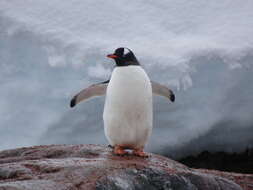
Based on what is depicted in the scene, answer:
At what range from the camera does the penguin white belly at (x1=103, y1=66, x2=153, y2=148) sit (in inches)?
147

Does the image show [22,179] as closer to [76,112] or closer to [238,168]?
[76,112]

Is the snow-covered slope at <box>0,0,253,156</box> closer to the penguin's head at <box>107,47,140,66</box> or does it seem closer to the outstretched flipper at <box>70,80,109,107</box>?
the outstretched flipper at <box>70,80,109,107</box>

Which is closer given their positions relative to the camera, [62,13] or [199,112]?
[199,112]

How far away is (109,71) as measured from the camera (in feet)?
21.0

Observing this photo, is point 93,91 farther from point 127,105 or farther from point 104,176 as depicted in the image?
point 104,176

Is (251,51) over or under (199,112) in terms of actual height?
over

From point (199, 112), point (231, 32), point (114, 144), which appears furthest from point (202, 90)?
point (114, 144)

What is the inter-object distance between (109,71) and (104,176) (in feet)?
11.6

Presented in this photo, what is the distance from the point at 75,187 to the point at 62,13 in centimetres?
549

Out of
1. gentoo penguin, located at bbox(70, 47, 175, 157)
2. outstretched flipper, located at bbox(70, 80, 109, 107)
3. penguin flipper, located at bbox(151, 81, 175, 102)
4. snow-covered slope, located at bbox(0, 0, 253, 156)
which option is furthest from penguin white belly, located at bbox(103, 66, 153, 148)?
snow-covered slope, located at bbox(0, 0, 253, 156)

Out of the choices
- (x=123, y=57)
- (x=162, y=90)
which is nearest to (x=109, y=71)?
(x=162, y=90)

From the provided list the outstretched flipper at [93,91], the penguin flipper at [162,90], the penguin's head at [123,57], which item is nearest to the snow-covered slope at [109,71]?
the penguin flipper at [162,90]

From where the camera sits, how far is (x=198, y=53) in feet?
21.4

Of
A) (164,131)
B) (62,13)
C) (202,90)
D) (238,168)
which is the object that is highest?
(62,13)
